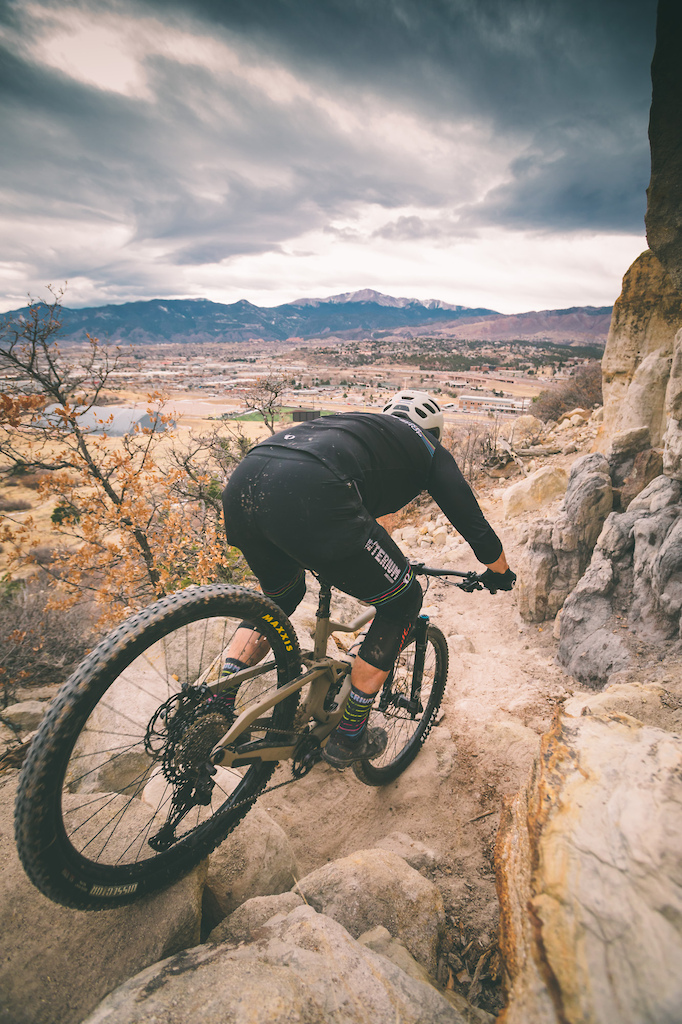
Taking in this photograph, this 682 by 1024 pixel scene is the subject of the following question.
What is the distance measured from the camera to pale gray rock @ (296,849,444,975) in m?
2.09

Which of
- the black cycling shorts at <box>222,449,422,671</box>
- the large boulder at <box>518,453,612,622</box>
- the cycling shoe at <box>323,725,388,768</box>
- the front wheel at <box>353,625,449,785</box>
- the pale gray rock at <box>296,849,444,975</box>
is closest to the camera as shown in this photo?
the pale gray rock at <box>296,849,444,975</box>

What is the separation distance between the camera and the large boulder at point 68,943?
1586mm

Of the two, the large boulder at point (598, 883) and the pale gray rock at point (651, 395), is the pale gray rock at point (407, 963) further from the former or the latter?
the pale gray rock at point (651, 395)

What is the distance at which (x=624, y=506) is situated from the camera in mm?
5367

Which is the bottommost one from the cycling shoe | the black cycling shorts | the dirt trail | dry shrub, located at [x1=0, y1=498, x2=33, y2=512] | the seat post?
dry shrub, located at [x1=0, y1=498, x2=33, y2=512]

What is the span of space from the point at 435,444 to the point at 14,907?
123 inches

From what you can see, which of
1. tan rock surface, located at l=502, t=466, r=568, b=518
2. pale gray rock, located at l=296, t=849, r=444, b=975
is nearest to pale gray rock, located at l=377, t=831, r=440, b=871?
pale gray rock, located at l=296, t=849, r=444, b=975

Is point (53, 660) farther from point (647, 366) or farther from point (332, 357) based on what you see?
Result: point (332, 357)

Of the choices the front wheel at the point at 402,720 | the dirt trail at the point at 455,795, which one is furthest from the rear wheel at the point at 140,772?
the front wheel at the point at 402,720

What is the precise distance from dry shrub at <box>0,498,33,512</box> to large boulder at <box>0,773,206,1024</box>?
29.3m

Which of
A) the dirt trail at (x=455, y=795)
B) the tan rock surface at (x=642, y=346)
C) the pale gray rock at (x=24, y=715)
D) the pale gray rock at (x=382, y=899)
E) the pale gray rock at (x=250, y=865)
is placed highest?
the tan rock surface at (x=642, y=346)

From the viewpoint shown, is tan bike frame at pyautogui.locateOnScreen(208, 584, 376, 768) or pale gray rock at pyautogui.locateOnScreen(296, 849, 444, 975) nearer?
pale gray rock at pyautogui.locateOnScreen(296, 849, 444, 975)

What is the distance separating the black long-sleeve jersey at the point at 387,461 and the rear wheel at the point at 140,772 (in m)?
0.88

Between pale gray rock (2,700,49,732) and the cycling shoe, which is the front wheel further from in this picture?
pale gray rock (2,700,49,732)
